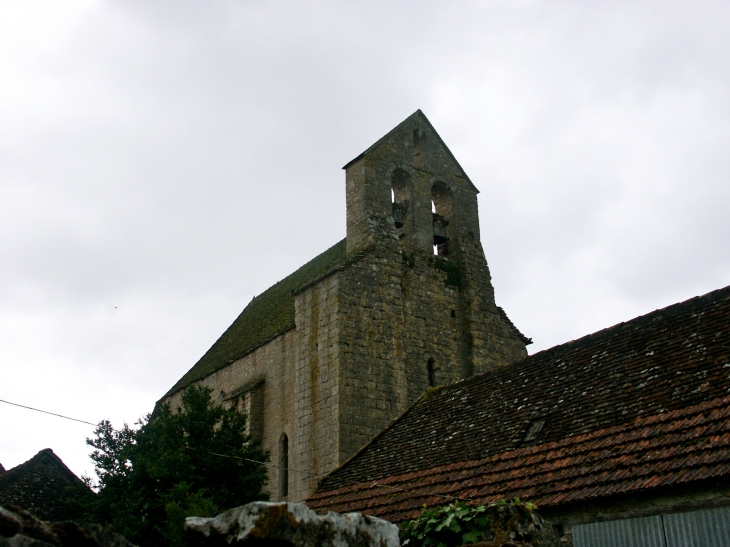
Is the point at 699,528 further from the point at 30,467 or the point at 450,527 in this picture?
the point at 30,467

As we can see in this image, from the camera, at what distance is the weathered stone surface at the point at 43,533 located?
273 cm

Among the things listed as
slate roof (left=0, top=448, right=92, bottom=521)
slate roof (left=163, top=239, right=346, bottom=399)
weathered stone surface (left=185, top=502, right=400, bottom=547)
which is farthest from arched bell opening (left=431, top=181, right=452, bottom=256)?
weathered stone surface (left=185, top=502, right=400, bottom=547)

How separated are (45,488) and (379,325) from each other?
10192 millimetres

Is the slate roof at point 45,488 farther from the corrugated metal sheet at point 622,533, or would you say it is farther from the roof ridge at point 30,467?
the corrugated metal sheet at point 622,533

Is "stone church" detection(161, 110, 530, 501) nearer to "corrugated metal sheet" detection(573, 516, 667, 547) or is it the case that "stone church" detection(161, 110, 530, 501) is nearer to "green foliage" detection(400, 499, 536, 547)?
"corrugated metal sheet" detection(573, 516, 667, 547)

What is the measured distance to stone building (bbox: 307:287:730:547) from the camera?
25.7 feet

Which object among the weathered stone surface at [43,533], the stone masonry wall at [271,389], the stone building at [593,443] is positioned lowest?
the weathered stone surface at [43,533]

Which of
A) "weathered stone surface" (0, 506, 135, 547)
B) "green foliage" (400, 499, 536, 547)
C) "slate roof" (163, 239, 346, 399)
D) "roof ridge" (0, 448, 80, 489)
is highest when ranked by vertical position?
"slate roof" (163, 239, 346, 399)

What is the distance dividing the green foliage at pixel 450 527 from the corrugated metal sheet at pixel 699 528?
9.19 ft

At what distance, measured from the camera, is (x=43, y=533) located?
9.24ft

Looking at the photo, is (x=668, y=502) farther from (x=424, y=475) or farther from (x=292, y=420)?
(x=292, y=420)

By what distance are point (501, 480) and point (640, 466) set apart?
6.68 feet

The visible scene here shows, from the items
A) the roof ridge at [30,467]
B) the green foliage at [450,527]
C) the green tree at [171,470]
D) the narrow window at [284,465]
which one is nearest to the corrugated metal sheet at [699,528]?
the green foliage at [450,527]

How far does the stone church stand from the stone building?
3892 mm
